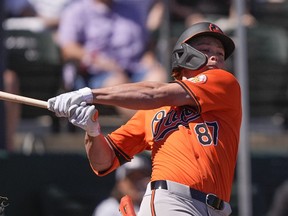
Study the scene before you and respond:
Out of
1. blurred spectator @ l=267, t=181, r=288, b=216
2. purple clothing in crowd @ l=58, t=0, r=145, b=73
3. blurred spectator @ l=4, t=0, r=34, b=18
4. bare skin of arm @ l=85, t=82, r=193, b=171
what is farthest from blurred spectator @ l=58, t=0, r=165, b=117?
bare skin of arm @ l=85, t=82, r=193, b=171

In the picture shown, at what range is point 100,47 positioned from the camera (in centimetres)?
840

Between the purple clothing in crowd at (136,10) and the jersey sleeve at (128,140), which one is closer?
the jersey sleeve at (128,140)

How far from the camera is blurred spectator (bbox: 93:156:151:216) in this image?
753cm

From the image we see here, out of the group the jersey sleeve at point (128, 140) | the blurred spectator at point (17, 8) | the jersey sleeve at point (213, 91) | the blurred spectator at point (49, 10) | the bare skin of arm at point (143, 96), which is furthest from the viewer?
the blurred spectator at point (49, 10)

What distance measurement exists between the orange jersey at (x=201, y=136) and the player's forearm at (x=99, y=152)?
0.78ft

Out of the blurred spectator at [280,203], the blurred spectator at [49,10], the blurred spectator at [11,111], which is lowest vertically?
the blurred spectator at [280,203]

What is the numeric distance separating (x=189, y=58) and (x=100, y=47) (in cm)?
316

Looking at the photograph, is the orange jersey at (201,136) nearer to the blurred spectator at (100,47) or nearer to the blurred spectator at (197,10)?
the blurred spectator at (100,47)

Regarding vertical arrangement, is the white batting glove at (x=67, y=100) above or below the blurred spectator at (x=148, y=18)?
above

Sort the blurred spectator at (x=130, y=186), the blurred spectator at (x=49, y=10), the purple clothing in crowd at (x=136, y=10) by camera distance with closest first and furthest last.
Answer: the blurred spectator at (x=130, y=186), the blurred spectator at (x=49, y=10), the purple clothing in crowd at (x=136, y=10)

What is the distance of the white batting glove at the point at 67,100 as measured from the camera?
193 inches

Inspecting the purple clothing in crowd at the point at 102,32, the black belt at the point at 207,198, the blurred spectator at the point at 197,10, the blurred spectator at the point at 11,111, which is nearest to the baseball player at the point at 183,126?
the black belt at the point at 207,198

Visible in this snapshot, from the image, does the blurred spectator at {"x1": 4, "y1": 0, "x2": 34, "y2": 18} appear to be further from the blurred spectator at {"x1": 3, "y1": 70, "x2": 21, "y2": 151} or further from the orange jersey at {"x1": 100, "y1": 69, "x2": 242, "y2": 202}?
the orange jersey at {"x1": 100, "y1": 69, "x2": 242, "y2": 202}

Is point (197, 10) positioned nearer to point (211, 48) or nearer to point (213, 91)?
point (211, 48)
